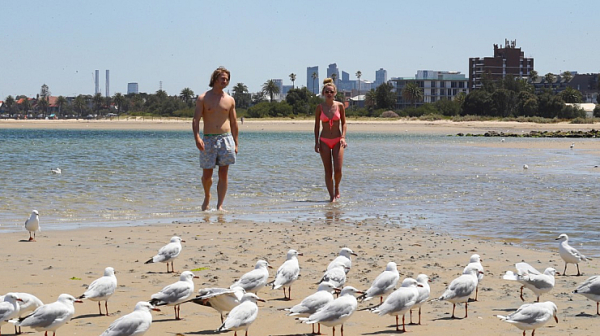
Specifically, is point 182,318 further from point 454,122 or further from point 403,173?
point 454,122

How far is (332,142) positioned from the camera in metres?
14.1

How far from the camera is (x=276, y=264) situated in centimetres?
812

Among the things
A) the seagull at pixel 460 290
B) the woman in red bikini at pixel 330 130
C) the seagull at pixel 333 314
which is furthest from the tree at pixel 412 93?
the seagull at pixel 333 314

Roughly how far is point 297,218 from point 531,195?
18.8 ft

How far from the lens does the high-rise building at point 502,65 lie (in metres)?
166

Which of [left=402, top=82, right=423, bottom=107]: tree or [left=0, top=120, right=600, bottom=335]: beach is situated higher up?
[left=402, top=82, right=423, bottom=107]: tree

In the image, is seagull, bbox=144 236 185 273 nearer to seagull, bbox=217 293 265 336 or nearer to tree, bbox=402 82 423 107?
seagull, bbox=217 293 265 336

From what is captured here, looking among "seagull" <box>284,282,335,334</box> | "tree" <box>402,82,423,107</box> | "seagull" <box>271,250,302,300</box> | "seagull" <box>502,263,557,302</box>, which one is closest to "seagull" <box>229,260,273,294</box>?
"seagull" <box>271,250,302,300</box>

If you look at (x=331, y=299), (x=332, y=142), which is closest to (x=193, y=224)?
(x=332, y=142)

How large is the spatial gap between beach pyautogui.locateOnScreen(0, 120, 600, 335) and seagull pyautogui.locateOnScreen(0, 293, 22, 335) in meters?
0.37

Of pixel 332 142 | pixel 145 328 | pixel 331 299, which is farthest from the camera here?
pixel 332 142

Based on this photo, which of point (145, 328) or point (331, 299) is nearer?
point (145, 328)

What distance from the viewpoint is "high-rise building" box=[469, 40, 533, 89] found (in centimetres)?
16575

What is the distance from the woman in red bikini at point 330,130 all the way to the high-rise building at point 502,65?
155 metres
